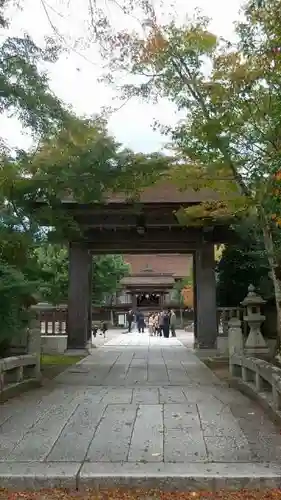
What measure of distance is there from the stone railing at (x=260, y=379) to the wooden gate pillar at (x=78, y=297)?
7329 millimetres

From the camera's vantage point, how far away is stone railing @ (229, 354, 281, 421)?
6152 mm

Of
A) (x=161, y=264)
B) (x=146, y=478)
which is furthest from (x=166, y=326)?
(x=146, y=478)

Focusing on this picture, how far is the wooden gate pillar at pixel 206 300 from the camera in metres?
15.5

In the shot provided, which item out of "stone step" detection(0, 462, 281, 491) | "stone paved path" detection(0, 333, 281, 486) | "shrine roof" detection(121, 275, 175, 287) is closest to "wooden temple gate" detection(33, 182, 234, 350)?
"stone paved path" detection(0, 333, 281, 486)

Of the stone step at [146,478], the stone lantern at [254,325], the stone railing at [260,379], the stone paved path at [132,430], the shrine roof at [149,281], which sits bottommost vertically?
the stone step at [146,478]

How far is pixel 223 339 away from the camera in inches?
604

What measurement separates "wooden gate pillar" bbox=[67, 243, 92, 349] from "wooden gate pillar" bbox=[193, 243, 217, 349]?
3.72m

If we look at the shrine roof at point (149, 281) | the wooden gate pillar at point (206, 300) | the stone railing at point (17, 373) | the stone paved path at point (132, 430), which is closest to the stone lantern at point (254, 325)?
the wooden gate pillar at point (206, 300)

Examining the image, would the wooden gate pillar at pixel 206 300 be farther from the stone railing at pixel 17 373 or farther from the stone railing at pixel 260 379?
the stone railing at pixel 17 373

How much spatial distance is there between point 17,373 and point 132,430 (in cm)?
341

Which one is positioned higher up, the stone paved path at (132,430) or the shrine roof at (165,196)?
the shrine roof at (165,196)

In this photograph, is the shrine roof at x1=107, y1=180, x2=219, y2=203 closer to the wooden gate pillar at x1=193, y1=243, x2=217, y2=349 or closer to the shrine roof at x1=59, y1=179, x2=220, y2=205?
the shrine roof at x1=59, y1=179, x2=220, y2=205

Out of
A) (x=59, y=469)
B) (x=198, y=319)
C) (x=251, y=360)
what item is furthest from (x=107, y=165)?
(x=198, y=319)

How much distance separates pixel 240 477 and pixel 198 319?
11.5 metres
